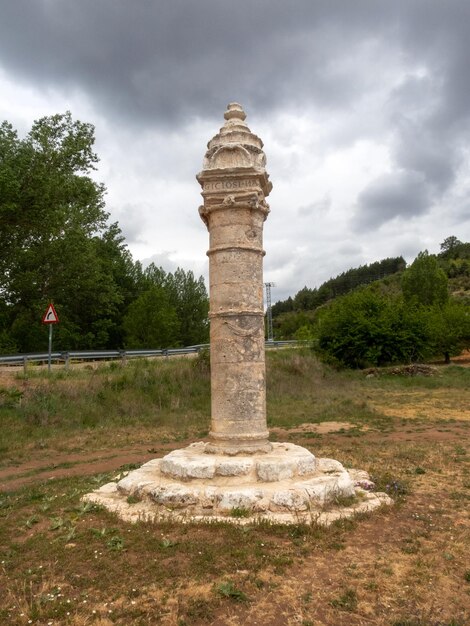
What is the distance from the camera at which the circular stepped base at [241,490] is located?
598cm

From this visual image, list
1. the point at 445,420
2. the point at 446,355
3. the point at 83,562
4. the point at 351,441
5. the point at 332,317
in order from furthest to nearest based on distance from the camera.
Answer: the point at 446,355
the point at 332,317
the point at 445,420
the point at 351,441
the point at 83,562

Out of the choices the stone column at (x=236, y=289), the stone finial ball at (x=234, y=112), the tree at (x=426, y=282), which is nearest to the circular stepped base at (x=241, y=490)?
the stone column at (x=236, y=289)

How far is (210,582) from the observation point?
14.5 ft

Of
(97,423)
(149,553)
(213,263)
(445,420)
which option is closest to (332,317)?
(445,420)

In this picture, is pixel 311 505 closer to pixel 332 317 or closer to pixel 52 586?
pixel 52 586

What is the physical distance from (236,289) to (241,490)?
281 cm

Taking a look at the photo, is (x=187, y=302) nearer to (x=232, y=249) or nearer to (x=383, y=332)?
(x=383, y=332)

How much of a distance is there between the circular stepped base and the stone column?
46cm

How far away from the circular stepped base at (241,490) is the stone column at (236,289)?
1.52 ft

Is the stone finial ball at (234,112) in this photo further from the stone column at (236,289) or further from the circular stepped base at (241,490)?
the circular stepped base at (241,490)

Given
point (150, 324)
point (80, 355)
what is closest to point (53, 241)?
point (80, 355)

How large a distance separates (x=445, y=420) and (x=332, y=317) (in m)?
17.1

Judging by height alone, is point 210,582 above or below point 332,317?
below

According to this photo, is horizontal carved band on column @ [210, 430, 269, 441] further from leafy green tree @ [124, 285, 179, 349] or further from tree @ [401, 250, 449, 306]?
tree @ [401, 250, 449, 306]
